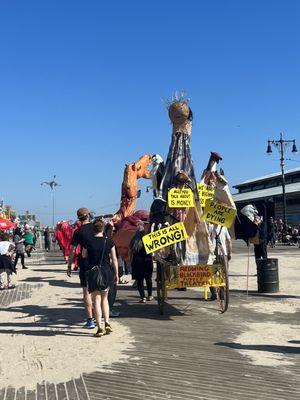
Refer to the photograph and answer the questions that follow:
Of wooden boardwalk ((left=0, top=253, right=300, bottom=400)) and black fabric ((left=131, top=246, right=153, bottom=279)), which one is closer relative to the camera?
wooden boardwalk ((left=0, top=253, right=300, bottom=400))

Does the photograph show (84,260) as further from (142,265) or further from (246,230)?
(246,230)

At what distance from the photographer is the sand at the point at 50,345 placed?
561 cm

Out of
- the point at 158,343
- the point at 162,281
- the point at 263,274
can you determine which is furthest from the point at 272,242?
the point at 158,343

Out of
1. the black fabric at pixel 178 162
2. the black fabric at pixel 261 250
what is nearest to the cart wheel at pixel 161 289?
the black fabric at pixel 178 162

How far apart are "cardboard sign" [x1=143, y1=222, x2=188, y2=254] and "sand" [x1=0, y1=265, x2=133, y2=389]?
1.38 meters

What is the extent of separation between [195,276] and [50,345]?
9.56 feet

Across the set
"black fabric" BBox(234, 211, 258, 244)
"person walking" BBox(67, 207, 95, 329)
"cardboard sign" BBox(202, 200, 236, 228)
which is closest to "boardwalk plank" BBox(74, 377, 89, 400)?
"person walking" BBox(67, 207, 95, 329)

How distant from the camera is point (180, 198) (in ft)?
29.2

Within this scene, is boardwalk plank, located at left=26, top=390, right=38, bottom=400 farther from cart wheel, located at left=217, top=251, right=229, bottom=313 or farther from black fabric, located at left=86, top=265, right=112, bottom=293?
cart wheel, located at left=217, top=251, right=229, bottom=313

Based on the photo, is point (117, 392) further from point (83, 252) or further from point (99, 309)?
point (83, 252)

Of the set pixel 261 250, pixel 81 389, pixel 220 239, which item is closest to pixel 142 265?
pixel 220 239

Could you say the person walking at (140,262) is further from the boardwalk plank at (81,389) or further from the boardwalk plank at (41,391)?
the boardwalk plank at (41,391)

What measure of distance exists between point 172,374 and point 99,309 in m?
2.03

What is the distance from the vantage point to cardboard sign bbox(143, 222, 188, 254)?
332 inches
